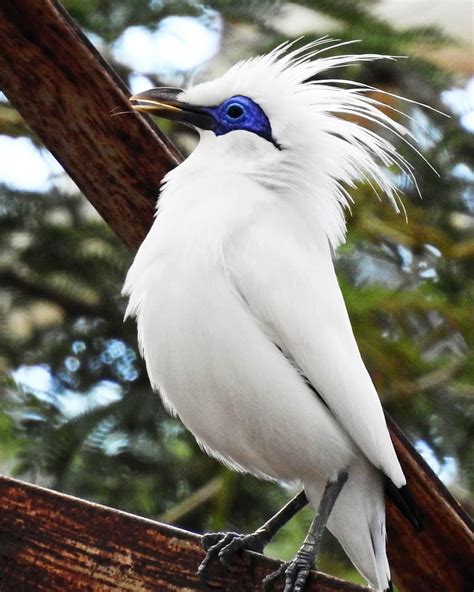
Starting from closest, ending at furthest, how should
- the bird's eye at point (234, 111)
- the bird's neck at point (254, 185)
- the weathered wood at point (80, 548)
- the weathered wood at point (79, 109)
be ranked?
1. the weathered wood at point (80, 548)
2. the bird's neck at point (254, 185)
3. the weathered wood at point (79, 109)
4. the bird's eye at point (234, 111)

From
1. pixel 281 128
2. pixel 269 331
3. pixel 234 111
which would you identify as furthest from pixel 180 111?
pixel 269 331

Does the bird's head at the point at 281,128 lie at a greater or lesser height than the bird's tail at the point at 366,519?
greater

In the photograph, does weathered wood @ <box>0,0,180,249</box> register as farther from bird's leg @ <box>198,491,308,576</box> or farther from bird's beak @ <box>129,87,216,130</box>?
bird's leg @ <box>198,491,308,576</box>

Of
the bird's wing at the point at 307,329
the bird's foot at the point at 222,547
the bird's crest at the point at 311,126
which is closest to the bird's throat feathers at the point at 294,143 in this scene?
the bird's crest at the point at 311,126

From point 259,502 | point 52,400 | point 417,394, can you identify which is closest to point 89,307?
point 52,400

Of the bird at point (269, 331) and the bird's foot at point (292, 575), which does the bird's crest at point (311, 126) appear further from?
the bird's foot at point (292, 575)

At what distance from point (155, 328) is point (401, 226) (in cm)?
159

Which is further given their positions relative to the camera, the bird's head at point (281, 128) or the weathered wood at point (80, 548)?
the bird's head at point (281, 128)

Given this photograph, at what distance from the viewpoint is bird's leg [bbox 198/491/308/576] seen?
2535mm

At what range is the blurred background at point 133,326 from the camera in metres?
3.83

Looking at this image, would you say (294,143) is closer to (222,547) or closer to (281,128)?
(281,128)

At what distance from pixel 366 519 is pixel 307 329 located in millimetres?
540

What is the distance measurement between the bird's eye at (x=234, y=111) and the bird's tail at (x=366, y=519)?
100 cm

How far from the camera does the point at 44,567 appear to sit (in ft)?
8.06
